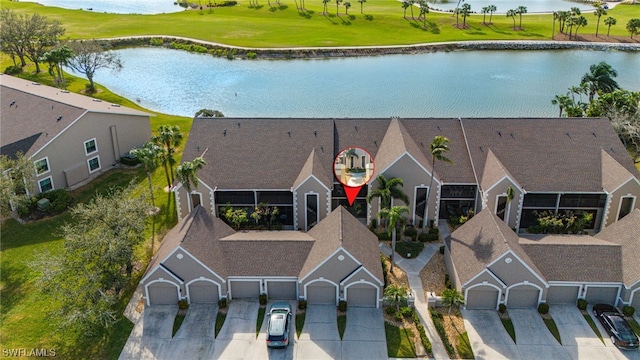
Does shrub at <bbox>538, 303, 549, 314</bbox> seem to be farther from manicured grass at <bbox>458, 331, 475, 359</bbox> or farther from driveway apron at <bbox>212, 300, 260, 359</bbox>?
driveway apron at <bbox>212, 300, 260, 359</bbox>

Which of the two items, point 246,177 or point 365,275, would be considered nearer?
point 365,275

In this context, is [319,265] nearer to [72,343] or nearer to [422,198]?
[422,198]

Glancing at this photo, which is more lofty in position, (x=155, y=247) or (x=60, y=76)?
(x=60, y=76)

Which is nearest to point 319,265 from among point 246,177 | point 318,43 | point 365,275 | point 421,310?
point 365,275

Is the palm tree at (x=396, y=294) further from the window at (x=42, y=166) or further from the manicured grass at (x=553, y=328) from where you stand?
the window at (x=42, y=166)

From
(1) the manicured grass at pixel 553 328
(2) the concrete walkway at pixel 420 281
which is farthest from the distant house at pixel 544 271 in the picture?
(2) the concrete walkway at pixel 420 281

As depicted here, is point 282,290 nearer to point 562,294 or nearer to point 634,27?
point 562,294

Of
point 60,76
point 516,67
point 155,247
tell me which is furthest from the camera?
point 516,67
